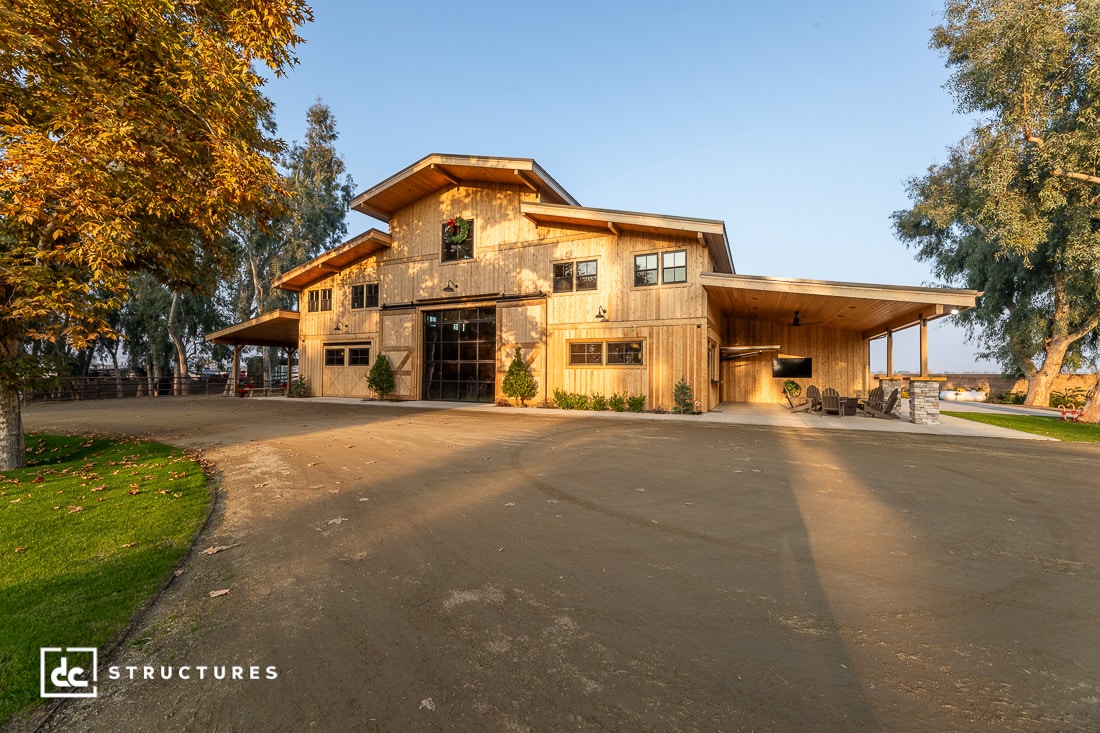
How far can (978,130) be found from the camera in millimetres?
15430

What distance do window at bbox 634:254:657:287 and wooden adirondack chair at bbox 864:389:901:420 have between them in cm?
787

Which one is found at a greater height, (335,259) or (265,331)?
(335,259)

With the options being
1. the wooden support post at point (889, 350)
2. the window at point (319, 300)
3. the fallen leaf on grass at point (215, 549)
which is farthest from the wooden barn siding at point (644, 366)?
the fallen leaf on grass at point (215, 549)

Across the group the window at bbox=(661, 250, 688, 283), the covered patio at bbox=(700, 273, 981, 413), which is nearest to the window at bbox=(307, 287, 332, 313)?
the window at bbox=(661, 250, 688, 283)

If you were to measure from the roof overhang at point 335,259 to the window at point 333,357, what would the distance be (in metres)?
A: 3.65

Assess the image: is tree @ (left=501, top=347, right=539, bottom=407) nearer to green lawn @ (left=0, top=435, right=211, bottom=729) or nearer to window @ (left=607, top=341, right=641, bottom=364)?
window @ (left=607, top=341, right=641, bottom=364)

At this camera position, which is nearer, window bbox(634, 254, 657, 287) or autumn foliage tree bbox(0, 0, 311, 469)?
autumn foliage tree bbox(0, 0, 311, 469)

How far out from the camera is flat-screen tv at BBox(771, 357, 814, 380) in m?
19.5

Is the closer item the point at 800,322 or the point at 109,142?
the point at 109,142

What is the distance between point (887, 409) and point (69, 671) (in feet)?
56.0

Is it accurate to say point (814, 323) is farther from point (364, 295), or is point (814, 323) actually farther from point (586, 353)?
point (364, 295)

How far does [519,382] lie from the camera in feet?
53.8

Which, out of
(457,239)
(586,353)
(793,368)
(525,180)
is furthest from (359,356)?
(793,368)

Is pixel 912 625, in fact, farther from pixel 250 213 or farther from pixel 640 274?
pixel 640 274
